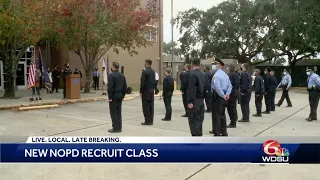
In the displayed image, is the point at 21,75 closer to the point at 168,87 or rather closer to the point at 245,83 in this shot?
the point at 168,87

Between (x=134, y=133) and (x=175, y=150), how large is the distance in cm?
523

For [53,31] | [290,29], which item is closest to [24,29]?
[53,31]

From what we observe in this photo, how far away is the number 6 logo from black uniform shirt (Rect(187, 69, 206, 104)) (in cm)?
346

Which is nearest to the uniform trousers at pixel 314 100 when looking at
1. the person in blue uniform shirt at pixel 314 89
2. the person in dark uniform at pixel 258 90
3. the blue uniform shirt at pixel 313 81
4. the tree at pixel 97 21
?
the person in blue uniform shirt at pixel 314 89

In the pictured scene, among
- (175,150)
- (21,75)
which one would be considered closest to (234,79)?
(175,150)

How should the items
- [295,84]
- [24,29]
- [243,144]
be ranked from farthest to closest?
[295,84] → [24,29] → [243,144]

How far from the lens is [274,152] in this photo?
3504 millimetres

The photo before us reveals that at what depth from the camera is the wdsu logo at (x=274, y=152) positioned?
3496 mm

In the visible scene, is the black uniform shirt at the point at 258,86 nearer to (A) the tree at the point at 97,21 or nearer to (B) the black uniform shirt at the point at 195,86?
(B) the black uniform shirt at the point at 195,86

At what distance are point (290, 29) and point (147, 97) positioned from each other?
27.2 meters

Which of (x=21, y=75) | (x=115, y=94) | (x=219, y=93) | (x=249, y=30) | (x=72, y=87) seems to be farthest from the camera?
(x=249, y=30)
